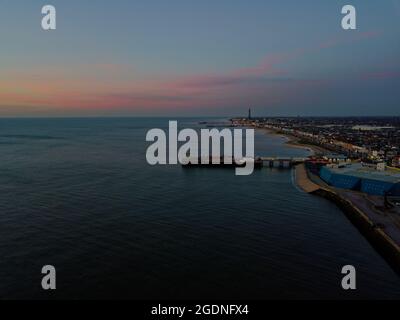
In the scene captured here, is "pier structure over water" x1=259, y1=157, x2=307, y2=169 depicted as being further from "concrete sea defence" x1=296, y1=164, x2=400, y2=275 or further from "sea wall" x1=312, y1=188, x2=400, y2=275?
"sea wall" x1=312, y1=188, x2=400, y2=275

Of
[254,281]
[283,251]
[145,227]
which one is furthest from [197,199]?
[254,281]

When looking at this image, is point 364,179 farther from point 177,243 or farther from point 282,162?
point 282,162

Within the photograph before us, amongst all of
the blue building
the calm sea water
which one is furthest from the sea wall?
the blue building

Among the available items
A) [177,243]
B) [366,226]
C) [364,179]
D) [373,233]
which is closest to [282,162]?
[364,179]

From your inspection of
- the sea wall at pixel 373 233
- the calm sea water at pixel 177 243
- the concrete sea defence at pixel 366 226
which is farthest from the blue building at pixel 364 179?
the calm sea water at pixel 177 243

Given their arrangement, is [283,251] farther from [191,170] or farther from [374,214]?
[191,170]

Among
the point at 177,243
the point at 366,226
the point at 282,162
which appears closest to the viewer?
the point at 177,243
